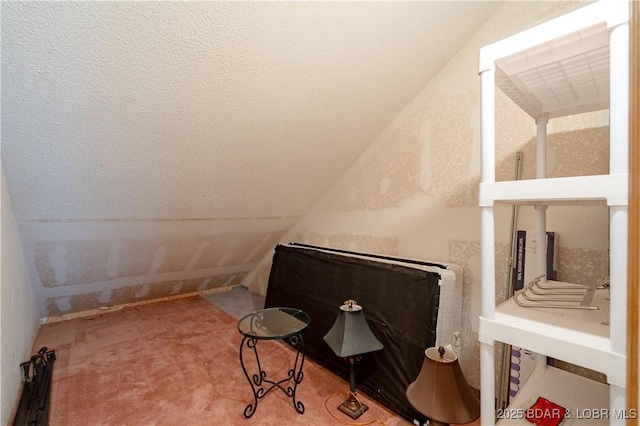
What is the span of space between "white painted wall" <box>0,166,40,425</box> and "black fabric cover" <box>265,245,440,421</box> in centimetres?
185

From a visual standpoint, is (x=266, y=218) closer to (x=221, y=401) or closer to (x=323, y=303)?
(x=323, y=303)

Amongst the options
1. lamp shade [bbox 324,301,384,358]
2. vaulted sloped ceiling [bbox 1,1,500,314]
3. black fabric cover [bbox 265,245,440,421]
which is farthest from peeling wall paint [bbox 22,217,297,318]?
lamp shade [bbox 324,301,384,358]

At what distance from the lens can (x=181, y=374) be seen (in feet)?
7.24

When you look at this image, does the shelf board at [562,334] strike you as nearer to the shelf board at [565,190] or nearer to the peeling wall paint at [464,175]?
the shelf board at [565,190]

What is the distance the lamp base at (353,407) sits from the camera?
1.74 metres

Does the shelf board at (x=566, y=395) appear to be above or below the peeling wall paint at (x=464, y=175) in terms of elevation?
below

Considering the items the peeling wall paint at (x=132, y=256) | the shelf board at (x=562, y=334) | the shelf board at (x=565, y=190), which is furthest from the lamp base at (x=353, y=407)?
the peeling wall paint at (x=132, y=256)

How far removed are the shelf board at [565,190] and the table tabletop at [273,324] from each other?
1383mm

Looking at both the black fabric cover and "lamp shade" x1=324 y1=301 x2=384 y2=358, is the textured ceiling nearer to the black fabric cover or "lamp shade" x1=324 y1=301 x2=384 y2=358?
the black fabric cover

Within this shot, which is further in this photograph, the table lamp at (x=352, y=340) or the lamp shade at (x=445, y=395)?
the table lamp at (x=352, y=340)

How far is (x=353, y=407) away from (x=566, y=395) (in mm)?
1068

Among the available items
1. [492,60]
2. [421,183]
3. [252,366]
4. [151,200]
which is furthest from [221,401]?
[492,60]

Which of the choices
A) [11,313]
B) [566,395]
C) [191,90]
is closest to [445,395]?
[566,395]

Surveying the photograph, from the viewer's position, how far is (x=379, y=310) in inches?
80.7
